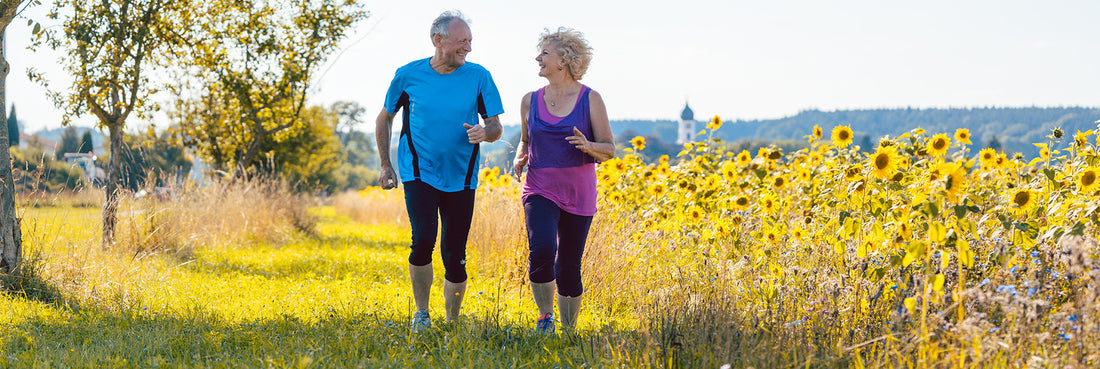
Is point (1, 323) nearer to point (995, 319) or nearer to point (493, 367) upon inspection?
point (493, 367)

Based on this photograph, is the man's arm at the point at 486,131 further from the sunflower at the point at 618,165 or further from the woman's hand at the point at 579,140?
the sunflower at the point at 618,165

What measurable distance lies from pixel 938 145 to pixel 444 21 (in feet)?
7.98

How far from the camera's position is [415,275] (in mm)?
4016

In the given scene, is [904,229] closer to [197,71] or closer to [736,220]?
[736,220]

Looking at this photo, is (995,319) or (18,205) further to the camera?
(18,205)

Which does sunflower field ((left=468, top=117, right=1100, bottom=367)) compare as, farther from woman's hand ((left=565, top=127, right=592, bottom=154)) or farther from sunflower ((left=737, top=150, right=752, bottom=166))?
woman's hand ((left=565, top=127, right=592, bottom=154))

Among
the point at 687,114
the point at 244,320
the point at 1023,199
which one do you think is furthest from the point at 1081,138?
the point at 687,114

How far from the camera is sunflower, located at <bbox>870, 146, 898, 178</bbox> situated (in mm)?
3502

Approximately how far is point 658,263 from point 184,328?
2797 millimetres

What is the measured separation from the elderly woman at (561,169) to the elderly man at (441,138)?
32 centimetres

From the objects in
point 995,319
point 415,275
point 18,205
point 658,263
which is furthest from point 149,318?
point 995,319

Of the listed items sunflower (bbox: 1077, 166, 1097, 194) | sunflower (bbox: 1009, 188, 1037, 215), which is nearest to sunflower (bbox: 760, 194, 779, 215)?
sunflower (bbox: 1009, 188, 1037, 215)

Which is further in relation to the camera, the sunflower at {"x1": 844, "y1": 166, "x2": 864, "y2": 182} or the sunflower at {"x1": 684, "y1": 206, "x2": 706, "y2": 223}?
the sunflower at {"x1": 684, "y1": 206, "x2": 706, "y2": 223}

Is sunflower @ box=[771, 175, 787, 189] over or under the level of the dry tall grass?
over
